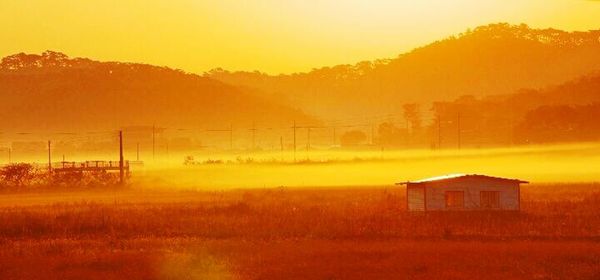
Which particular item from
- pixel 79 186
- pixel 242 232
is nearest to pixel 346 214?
pixel 242 232

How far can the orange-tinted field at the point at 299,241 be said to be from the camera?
33438mm

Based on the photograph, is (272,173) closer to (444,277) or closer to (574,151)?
(574,151)

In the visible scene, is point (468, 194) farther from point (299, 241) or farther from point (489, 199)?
point (299, 241)

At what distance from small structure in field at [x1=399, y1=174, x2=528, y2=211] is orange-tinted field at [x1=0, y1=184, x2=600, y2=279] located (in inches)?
45.9

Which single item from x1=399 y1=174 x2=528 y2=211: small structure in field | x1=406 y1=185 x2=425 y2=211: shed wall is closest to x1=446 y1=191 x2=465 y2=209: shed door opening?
x1=399 y1=174 x2=528 y2=211: small structure in field

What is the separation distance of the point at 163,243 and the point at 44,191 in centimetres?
5077

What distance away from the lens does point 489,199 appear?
54.7 meters

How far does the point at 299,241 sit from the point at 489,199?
683 inches

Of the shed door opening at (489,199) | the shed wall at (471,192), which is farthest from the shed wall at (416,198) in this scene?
the shed door opening at (489,199)

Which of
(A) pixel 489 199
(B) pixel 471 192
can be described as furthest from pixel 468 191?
(A) pixel 489 199

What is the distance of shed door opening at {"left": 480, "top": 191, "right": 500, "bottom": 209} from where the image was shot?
5450 centimetres

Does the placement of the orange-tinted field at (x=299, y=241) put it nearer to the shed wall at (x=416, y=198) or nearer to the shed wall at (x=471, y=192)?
the shed wall at (x=416, y=198)

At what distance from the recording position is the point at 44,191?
88.8 metres

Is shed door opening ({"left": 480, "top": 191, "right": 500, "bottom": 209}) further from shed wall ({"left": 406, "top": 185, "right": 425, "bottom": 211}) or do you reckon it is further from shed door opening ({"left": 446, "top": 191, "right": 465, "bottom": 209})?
shed wall ({"left": 406, "top": 185, "right": 425, "bottom": 211})
